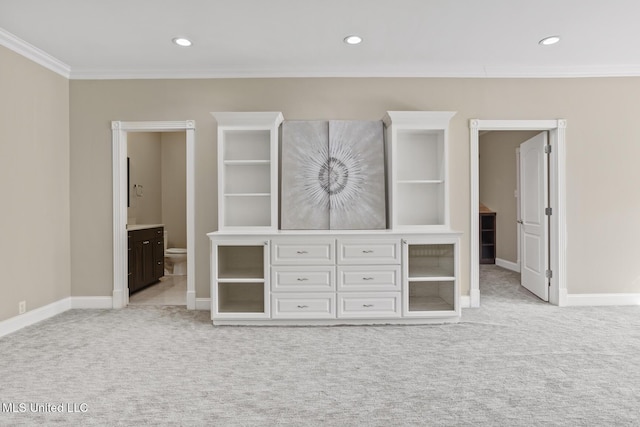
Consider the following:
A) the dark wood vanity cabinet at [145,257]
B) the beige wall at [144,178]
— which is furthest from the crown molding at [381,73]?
the dark wood vanity cabinet at [145,257]

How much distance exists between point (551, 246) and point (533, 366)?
2110mm

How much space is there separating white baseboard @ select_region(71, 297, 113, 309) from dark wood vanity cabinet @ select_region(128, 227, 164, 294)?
0.53 m

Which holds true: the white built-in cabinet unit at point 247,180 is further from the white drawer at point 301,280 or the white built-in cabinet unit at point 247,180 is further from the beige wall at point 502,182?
the beige wall at point 502,182

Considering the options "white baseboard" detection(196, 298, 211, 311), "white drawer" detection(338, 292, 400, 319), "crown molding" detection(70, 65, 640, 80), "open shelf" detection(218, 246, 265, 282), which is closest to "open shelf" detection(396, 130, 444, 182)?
"crown molding" detection(70, 65, 640, 80)

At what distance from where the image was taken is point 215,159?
160 inches

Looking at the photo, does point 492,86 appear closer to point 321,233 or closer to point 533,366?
point 321,233

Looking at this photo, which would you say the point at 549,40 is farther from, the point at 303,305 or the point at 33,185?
the point at 33,185

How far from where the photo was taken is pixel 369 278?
3.43m

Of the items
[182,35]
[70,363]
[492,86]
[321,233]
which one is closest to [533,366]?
[321,233]

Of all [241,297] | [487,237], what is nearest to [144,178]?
[241,297]

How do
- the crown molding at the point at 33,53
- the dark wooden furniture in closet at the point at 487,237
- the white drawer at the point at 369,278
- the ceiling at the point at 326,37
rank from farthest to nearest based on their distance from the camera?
the dark wooden furniture in closet at the point at 487,237, the white drawer at the point at 369,278, the crown molding at the point at 33,53, the ceiling at the point at 326,37

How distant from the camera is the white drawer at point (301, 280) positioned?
3.42 m

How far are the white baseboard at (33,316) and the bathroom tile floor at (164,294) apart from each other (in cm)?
66

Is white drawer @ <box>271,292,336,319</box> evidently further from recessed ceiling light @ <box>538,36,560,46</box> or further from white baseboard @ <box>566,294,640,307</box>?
recessed ceiling light @ <box>538,36,560,46</box>
